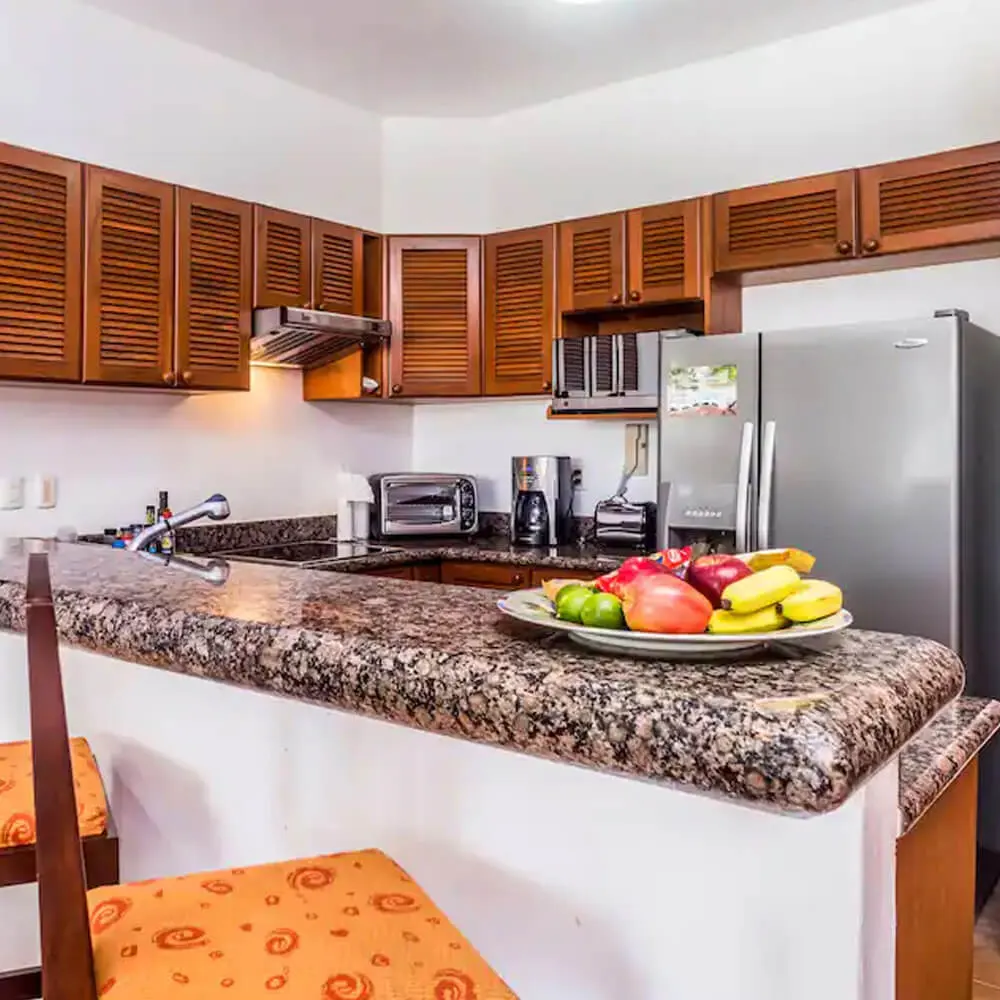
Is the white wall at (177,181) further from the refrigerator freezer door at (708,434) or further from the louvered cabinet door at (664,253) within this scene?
the refrigerator freezer door at (708,434)

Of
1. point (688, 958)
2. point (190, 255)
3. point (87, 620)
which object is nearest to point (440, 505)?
point (190, 255)

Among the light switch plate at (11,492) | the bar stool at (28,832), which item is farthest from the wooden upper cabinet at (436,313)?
the bar stool at (28,832)

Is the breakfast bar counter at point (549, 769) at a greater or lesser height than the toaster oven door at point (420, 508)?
lesser

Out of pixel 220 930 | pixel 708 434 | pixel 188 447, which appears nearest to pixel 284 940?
pixel 220 930

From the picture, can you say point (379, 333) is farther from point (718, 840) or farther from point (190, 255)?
point (718, 840)

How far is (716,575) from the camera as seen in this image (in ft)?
2.95

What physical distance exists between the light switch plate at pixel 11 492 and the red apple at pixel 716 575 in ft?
8.89

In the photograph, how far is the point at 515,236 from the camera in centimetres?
384

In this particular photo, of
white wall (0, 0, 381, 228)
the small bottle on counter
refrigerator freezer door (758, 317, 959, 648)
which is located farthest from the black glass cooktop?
refrigerator freezer door (758, 317, 959, 648)

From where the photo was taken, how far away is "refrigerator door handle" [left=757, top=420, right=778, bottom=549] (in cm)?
280

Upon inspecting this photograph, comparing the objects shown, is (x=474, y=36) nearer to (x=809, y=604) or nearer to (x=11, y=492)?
(x=11, y=492)

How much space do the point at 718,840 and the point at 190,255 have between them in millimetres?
2904

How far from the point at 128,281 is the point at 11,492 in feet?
2.48

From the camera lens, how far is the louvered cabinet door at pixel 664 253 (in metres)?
3.39
